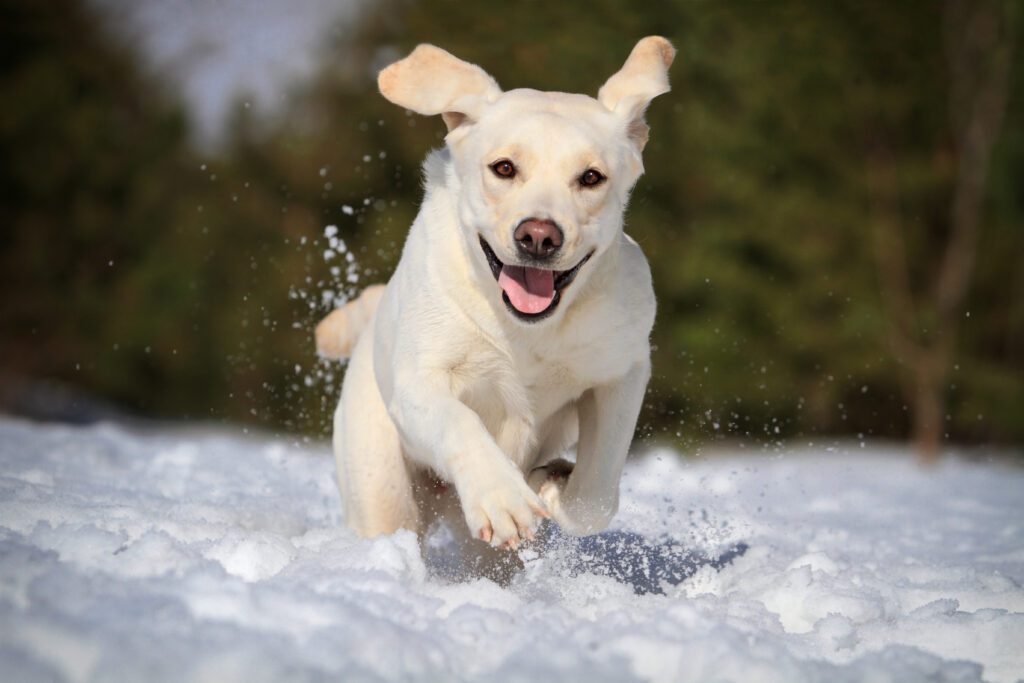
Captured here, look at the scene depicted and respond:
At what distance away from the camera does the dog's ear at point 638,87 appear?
435cm

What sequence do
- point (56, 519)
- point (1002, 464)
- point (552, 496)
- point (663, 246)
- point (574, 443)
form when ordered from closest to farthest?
point (56, 519) → point (552, 496) → point (574, 443) → point (1002, 464) → point (663, 246)

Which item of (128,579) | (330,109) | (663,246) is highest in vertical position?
(330,109)

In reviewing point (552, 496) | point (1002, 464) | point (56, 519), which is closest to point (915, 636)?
point (552, 496)

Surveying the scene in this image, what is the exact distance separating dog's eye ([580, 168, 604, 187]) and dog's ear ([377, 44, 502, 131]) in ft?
1.65

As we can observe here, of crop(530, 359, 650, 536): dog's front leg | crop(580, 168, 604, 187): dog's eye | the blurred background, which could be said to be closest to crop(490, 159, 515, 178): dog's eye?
crop(580, 168, 604, 187): dog's eye

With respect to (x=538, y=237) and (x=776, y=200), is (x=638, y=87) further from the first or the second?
(x=776, y=200)

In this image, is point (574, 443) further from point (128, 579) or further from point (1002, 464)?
point (1002, 464)

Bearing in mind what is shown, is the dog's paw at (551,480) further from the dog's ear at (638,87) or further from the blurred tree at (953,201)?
the blurred tree at (953,201)

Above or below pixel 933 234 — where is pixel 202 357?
below

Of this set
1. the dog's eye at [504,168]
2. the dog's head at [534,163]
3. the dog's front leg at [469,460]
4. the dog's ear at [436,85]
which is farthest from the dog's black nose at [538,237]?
the dog's ear at [436,85]

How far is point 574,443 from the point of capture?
5.03 metres

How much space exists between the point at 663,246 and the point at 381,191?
13.5ft

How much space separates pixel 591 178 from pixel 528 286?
44cm

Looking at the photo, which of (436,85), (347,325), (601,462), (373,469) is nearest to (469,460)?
(601,462)
